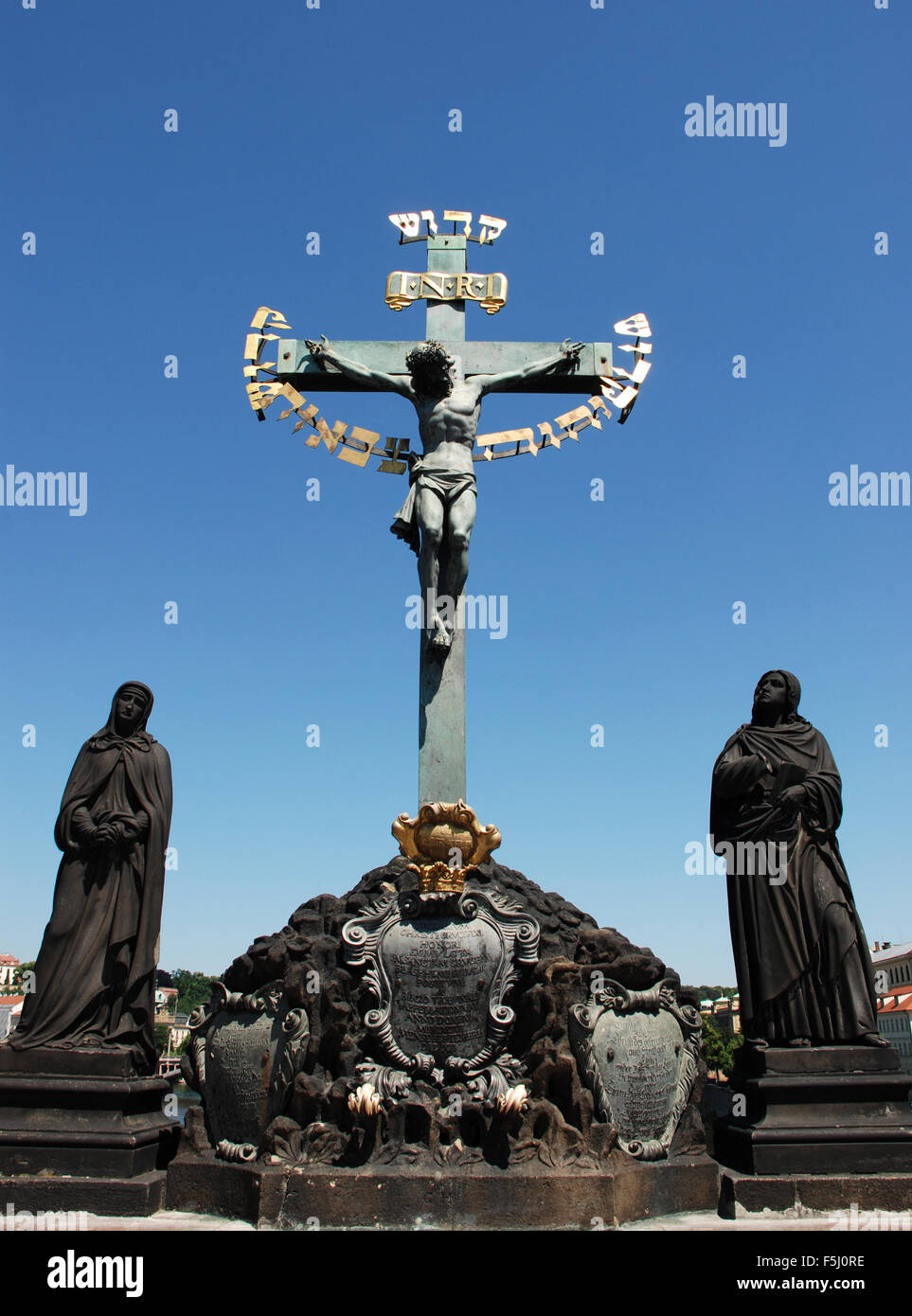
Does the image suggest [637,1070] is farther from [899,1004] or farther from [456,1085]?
[899,1004]

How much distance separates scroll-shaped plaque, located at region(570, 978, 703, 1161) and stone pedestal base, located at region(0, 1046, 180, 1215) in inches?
119

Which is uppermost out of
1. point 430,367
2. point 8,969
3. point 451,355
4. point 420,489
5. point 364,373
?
point 451,355

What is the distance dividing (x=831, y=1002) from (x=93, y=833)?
5.58 metres

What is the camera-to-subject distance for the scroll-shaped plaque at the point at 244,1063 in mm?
6645

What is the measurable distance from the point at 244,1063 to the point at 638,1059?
274 cm

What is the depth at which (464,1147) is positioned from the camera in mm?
6219

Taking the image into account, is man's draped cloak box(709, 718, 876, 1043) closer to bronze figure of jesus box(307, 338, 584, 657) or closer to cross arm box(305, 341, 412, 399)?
bronze figure of jesus box(307, 338, 584, 657)

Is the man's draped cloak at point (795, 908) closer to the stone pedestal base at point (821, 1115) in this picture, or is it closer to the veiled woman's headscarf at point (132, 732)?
the stone pedestal base at point (821, 1115)

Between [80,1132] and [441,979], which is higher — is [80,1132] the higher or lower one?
the lower one

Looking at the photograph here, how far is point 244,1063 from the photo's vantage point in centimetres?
684

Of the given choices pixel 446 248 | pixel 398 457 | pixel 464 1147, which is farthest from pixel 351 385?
pixel 464 1147

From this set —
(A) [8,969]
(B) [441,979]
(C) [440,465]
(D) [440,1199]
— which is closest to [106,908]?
(B) [441,979]

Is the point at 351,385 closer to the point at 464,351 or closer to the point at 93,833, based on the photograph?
the point at 464,351
